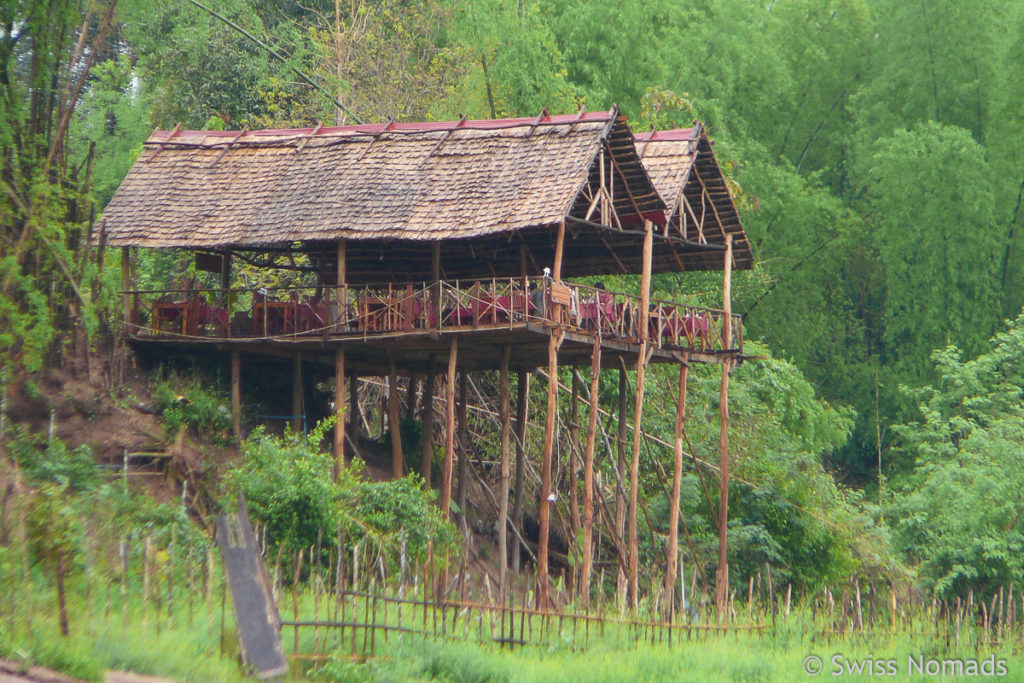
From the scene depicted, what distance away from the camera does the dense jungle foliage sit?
25.3 metres

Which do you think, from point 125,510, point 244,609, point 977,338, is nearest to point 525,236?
point 125,510

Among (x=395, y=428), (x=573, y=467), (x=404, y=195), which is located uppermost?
(x=404, y=195)

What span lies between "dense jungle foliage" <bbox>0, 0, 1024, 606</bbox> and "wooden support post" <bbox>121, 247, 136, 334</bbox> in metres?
0.19

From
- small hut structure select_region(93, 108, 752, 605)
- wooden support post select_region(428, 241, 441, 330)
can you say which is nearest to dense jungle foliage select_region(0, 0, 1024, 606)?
small hut structure select_region(93, 108, 752, 605)

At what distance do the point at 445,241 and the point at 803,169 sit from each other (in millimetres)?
19843

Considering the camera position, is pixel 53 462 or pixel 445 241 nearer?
pixel 53 462

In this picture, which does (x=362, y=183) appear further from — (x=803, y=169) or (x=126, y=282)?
(x=803, y=169)

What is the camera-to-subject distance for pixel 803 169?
39.1 meters

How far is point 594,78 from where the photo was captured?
3256 centimetres

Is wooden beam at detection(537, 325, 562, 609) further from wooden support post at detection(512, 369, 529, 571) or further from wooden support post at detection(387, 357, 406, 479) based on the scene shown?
wooden support post at detection(512, 369, 529, 571)

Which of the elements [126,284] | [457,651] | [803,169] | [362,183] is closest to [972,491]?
[362,183]

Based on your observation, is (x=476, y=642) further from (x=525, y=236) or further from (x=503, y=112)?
(x=503, y=112)

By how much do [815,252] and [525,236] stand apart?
15.5 m

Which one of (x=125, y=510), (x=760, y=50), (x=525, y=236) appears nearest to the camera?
(x=125, y=510)
